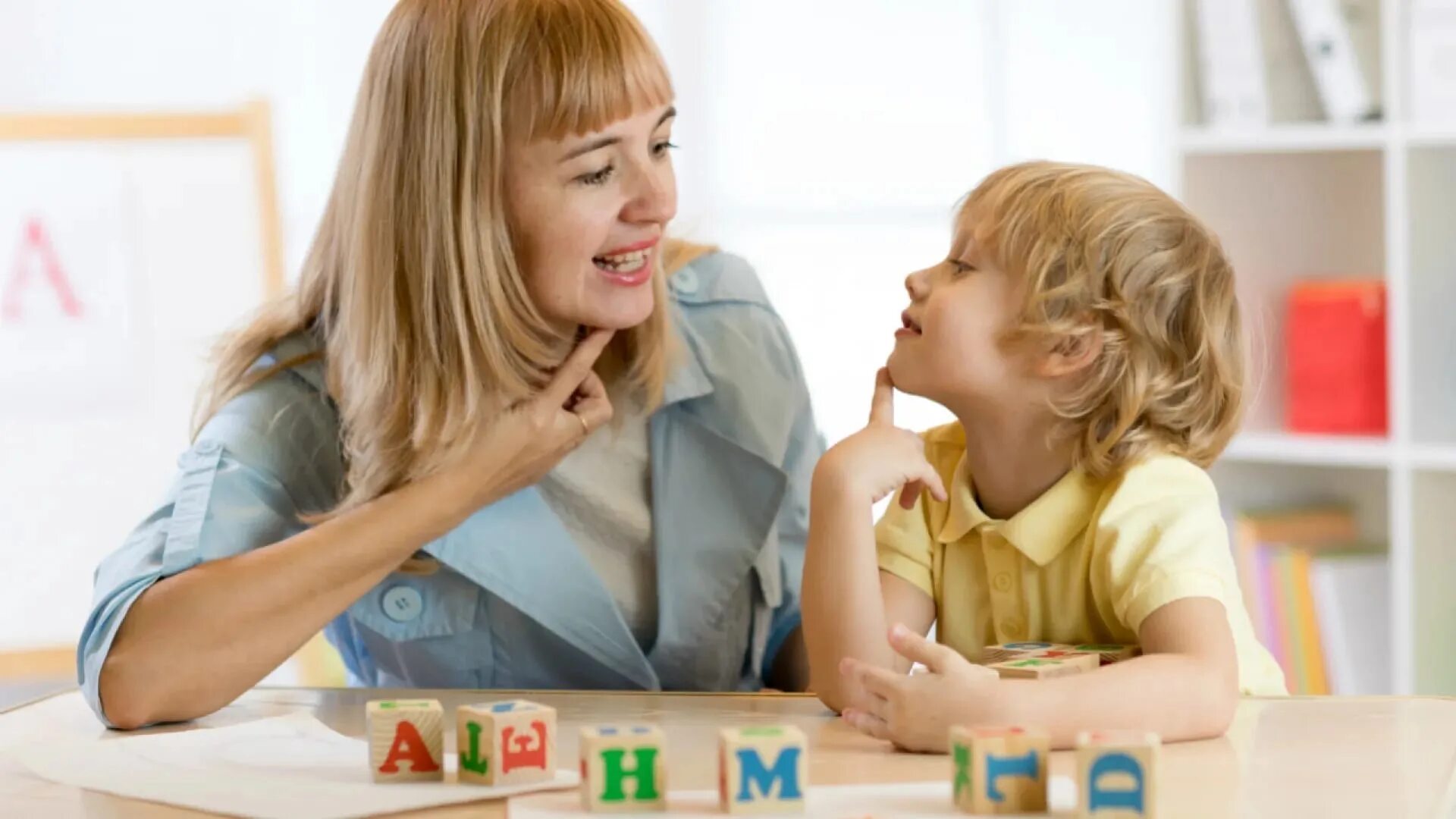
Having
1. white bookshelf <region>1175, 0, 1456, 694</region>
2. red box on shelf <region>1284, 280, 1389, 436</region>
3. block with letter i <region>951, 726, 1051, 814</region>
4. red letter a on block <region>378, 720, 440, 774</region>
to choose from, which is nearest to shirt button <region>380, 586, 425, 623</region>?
red letter a on block <region>378, 720, 440, 774</region>

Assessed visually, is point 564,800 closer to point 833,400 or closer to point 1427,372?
point 1427,372

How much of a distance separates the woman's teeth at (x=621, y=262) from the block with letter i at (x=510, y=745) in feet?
1.76

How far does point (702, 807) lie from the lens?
0.94 m

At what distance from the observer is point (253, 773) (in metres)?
1.07

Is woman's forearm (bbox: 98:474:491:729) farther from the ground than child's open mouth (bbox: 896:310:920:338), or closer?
closer

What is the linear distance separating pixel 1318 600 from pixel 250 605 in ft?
5.56

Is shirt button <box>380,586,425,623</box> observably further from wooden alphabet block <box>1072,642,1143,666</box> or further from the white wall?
the white wall

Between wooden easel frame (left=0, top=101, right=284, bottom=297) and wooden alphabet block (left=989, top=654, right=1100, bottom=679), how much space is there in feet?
5.90

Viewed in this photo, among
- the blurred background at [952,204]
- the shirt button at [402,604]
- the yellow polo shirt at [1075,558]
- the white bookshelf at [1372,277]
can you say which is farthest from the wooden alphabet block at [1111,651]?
the blurred background at [952,204]

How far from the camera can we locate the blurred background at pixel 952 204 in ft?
7.89

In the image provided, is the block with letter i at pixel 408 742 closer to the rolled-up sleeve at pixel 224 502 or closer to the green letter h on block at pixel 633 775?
the green letter h on block at pixel 633 775

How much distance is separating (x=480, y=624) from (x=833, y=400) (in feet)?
5.76

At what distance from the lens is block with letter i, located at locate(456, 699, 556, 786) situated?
987 millimetres

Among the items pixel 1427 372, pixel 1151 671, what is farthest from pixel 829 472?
pixel 1427 372
